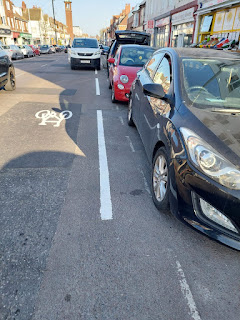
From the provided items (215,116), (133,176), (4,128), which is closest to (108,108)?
(4,128)

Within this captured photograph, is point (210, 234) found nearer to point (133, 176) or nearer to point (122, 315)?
point (122, 315)

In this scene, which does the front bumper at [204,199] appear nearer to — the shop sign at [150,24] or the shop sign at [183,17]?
the shop sign at [183,17]

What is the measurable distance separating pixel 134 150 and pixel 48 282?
291cm

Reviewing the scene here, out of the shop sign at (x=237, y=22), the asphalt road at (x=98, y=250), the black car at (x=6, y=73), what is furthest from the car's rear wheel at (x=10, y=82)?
the shop sign at (x=237, y=22)

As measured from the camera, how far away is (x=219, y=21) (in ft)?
44.7

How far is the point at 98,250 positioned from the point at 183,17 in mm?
21336

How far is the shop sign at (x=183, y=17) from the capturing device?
17344mm

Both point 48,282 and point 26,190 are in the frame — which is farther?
point 26,190

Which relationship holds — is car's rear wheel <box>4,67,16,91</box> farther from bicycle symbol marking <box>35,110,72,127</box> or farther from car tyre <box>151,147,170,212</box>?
car tyre <box>151,147,170,212</box>

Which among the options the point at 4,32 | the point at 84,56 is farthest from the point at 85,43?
the point at 4,32

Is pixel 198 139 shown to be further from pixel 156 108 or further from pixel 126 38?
pixel 126 38

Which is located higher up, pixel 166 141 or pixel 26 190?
pixel 166 141

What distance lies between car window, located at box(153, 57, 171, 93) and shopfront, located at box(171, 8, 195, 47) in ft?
53.8

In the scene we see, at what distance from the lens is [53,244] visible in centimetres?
233
